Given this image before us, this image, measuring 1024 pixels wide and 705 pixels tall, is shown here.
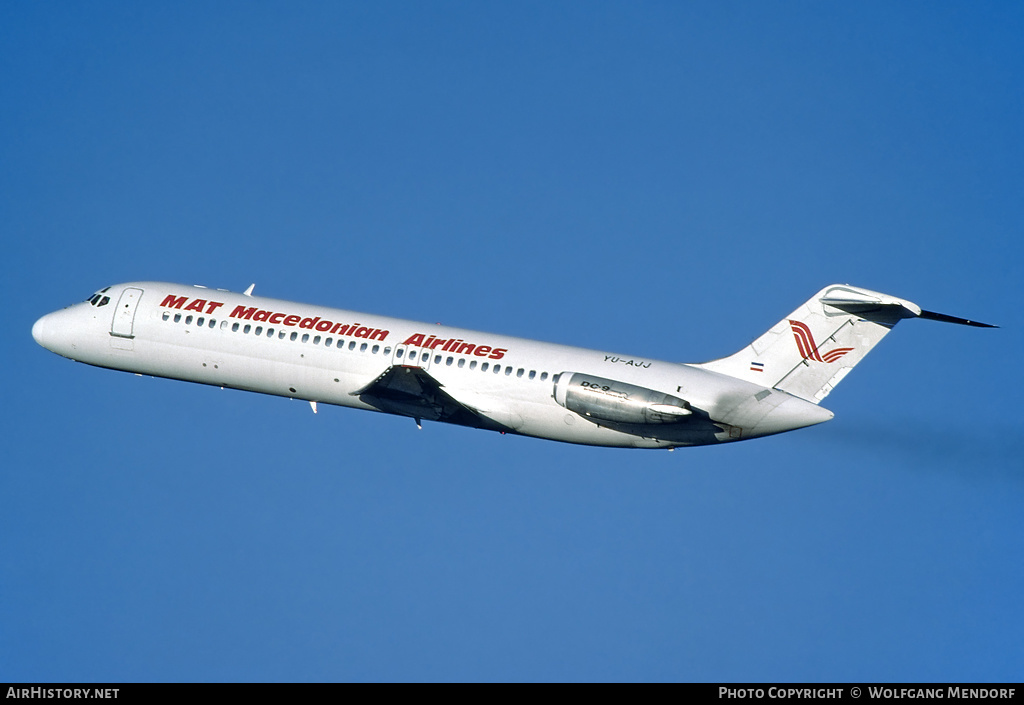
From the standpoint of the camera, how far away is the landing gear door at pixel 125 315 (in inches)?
1898

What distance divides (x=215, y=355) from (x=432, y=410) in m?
7.51

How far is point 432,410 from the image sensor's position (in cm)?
4456

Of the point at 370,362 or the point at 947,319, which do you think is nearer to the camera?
the point at 947,319

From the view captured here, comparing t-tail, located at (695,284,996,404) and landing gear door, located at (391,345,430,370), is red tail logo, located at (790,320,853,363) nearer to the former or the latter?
t-tail, located at (695,284,996,404)

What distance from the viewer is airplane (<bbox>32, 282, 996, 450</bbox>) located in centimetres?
4191

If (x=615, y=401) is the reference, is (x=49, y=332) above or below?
above

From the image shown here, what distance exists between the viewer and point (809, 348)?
4266 centimetres

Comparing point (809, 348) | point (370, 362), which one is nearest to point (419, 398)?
point (370, 362)

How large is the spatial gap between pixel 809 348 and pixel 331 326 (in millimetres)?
14467

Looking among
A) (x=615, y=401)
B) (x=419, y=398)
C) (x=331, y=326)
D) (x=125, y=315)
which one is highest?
(x=125, y=315)

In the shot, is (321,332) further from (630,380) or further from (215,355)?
(630,380)

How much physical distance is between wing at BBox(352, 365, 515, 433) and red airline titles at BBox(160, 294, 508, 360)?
3.97 feet

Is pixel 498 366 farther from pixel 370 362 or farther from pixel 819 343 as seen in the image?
pixel 819 343
